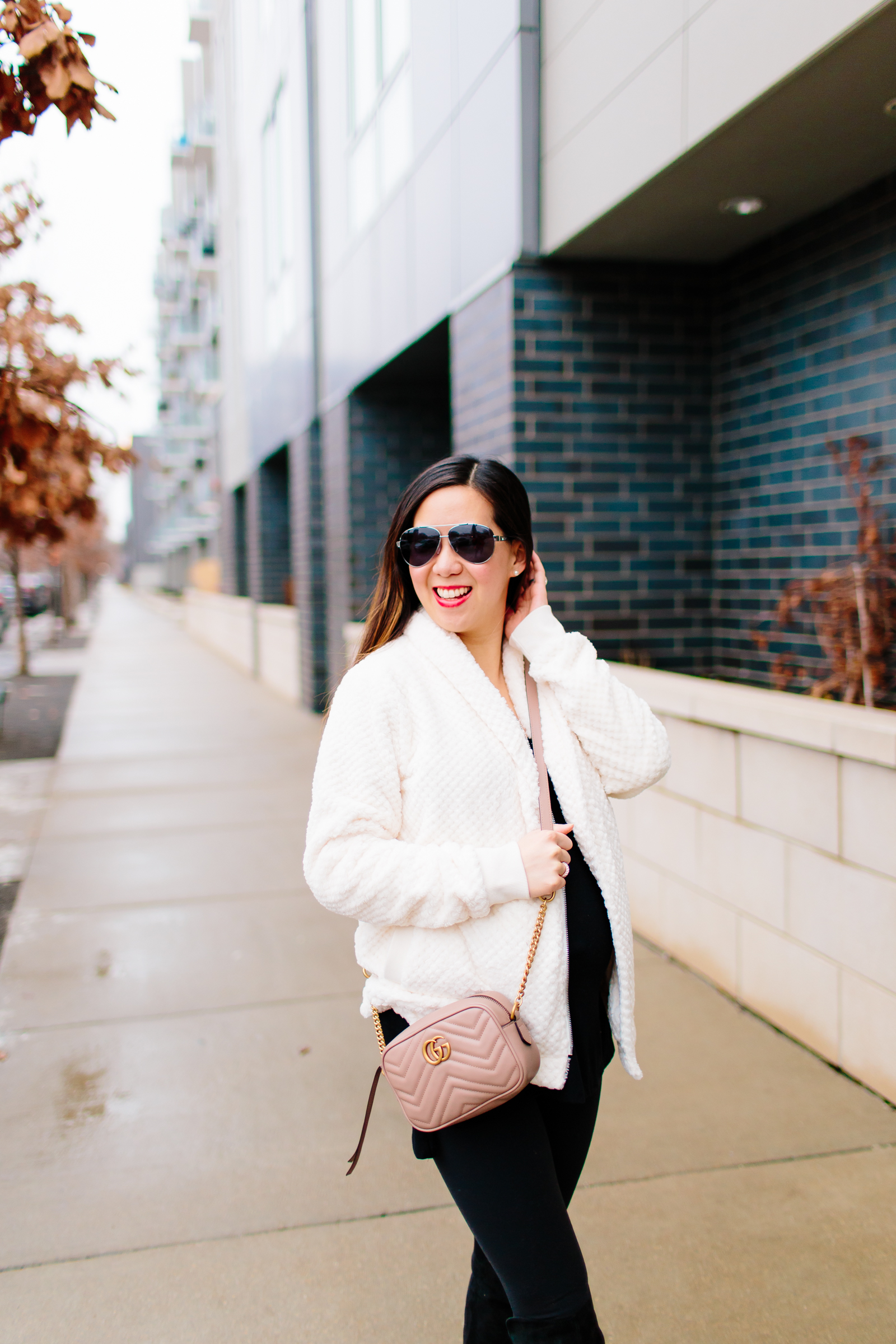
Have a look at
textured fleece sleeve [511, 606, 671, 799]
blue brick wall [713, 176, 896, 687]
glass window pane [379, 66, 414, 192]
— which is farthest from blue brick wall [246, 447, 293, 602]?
textured fleece sleeve [511, 606, 671, 799]

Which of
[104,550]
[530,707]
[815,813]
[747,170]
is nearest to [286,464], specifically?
[747,170]

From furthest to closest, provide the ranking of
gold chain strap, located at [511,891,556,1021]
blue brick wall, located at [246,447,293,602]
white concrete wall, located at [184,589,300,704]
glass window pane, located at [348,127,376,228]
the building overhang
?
1. blue brick wall, located at [246,447,293,602]
2. white concrete wall, located at [184,589,300,704]
3. glass window pane, located at [348,127,376,228]
4. the building overhang
5. gold chain strap, located at [511,891,556,1021]

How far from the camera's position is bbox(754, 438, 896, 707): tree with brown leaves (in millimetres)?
4914

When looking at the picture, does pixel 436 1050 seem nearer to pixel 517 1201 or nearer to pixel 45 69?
pixel 517 1201

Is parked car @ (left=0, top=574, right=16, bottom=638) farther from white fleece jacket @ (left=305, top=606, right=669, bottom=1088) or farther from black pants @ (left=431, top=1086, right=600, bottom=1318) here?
black pants @ (left=431, top=1086, right=600, bottom=1318)

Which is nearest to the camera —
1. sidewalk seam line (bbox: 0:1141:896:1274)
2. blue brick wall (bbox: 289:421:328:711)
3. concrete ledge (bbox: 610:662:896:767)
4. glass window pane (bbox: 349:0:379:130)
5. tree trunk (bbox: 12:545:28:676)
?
sidewalk seam line (bbox: 0:1141:896:1274)

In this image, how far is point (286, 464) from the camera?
1738 cm

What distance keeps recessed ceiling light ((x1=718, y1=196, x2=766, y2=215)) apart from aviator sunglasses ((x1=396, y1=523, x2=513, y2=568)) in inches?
160

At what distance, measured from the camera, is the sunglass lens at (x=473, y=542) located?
6.61 feet

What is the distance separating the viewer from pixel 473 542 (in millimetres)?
2020

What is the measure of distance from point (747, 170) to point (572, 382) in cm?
168

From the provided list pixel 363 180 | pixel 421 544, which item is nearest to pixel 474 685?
pixel 421 544

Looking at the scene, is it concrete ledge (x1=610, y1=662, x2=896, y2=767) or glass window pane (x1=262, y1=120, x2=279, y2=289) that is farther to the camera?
glass window pane (x1=262, y1=120, x2=279, y2=289)

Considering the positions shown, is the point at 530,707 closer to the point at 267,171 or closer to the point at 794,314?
the point at 794,314
